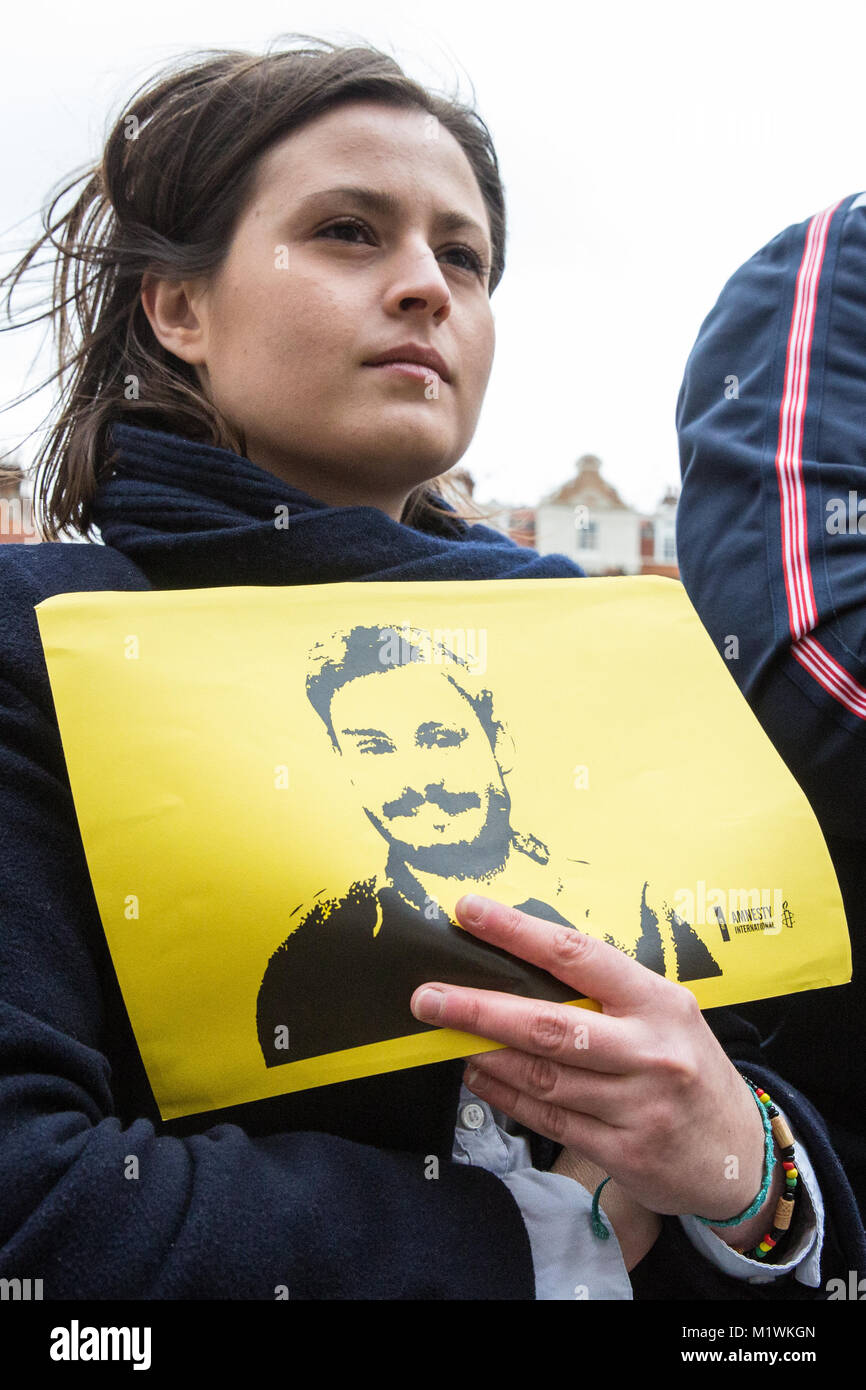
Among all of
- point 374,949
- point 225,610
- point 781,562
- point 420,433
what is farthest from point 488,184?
point 374,949

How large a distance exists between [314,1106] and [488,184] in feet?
4.99

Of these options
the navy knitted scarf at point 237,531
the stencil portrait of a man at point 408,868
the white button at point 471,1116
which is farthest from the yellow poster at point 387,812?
the white button at point 471,1116

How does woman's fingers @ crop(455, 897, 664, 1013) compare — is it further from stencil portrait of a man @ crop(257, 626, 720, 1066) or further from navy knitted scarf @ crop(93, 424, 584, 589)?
navy knitted scarf @ crop(93, 424, 584, 589)

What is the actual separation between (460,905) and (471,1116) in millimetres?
345

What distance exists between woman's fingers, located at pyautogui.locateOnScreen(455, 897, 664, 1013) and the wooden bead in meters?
0.32

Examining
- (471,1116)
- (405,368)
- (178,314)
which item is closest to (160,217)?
(178,314)

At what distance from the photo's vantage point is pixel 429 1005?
92cm

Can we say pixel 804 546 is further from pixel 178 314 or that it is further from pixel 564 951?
pixel 178 314

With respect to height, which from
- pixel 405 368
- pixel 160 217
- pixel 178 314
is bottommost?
pixel 405 368

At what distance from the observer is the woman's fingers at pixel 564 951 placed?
0.94 metres

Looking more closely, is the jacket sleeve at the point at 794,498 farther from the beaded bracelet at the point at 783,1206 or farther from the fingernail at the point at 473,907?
the fingernail at the point at 473,907

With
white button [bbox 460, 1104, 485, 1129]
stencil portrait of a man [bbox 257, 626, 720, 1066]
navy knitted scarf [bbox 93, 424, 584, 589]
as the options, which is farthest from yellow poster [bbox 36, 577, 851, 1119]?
white button [bbox 460, 1104, 485, 1129]

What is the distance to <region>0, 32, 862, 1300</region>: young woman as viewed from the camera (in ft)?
2.87

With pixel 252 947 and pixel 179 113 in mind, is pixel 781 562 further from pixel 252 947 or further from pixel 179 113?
pixel 179 113
